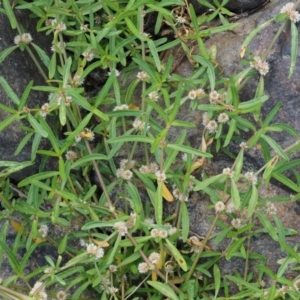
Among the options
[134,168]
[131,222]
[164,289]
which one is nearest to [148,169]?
[134,168]

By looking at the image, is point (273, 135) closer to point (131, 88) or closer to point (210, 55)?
point (210, 55)

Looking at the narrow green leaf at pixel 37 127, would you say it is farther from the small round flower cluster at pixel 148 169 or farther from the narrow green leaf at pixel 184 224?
the narrow green leaf at pixel 184 224

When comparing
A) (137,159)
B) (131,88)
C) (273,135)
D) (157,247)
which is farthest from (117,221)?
(273,135)

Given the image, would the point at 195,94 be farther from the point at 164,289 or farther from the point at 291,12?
the point at 164,289

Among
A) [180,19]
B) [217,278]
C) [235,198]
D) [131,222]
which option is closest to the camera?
[235,198]

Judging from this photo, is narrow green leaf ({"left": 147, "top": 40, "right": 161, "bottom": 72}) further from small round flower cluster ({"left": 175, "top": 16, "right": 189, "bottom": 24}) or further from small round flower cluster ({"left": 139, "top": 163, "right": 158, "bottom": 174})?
small round flower cluster ({"left": 139, "top": 163, "right": 158, "bottom": 174})

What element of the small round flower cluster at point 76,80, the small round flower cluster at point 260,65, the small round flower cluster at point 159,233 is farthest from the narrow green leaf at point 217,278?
the small round flower cluster at point 76,80

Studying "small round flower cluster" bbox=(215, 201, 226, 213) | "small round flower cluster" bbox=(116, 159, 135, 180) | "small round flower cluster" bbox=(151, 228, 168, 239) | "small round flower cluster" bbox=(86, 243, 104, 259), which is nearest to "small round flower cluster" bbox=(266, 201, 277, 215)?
"small round flower cluster" bbox=(215, 201, 226, 213)
